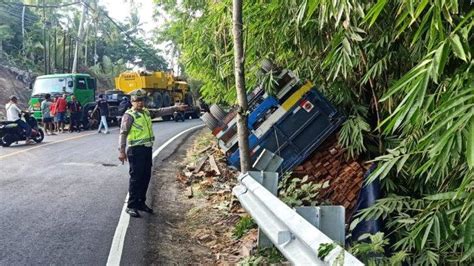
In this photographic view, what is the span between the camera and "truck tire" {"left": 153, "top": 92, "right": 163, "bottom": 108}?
85.5 feet

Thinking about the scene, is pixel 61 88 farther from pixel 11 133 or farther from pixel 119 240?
pixel 119 240

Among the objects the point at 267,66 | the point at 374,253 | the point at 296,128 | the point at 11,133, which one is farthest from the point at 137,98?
the point at 11,133

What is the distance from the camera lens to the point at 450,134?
98.3 inches

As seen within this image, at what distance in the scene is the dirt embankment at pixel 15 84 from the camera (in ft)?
97.1

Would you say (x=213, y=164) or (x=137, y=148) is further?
(x=213, y=164)

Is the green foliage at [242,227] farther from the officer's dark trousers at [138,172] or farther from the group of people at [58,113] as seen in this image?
the group of people at [58,113]

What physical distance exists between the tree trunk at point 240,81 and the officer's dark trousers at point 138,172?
1439 mm

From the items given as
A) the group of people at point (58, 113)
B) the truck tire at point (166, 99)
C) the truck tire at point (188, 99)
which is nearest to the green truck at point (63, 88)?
the group of people at point (58, 113)

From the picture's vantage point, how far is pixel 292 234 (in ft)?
9.75

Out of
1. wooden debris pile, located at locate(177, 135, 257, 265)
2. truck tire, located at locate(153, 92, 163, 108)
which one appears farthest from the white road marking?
truck tire, located at locate(153, 92, 163, 108)

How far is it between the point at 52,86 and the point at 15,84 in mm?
13070

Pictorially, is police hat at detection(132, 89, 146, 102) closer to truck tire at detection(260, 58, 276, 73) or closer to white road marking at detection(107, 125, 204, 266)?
white road marking at detection(107, 125, 204, 266)

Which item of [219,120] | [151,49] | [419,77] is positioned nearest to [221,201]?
[219,120]

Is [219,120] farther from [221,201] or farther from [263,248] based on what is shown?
[263,248]
